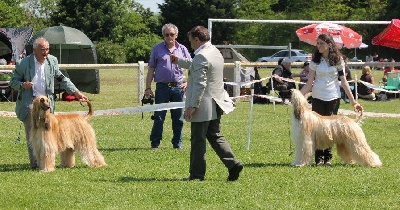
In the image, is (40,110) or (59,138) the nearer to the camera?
(40,110)

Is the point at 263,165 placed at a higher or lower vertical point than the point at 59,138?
lower

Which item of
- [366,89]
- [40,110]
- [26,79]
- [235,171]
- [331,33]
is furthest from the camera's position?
[331,33]

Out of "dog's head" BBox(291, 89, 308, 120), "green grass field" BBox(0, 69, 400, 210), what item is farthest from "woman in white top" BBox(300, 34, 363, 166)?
"green grass field" BBox(0, 69, 400, 210)

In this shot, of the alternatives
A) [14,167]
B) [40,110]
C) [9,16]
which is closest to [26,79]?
[40,110]

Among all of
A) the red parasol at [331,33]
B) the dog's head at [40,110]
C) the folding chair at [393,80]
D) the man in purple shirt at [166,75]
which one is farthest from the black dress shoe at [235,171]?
the folding chair at [393,80]

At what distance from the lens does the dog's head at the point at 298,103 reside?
984cm

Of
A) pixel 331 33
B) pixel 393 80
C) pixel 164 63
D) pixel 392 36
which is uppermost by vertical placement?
pixel 331 33

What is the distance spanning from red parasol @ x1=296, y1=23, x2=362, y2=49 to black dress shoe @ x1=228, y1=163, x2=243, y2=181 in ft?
49.6

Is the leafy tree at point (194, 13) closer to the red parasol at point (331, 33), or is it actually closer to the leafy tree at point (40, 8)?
the leafy tree at point (40, 8)

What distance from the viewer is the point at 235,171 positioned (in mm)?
8820

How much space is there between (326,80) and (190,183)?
98.1 inches

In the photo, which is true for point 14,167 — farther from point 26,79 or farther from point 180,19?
point 180,19

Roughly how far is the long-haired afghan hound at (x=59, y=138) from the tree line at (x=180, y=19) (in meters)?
40.4

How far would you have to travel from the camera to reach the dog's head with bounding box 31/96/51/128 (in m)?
9.39
